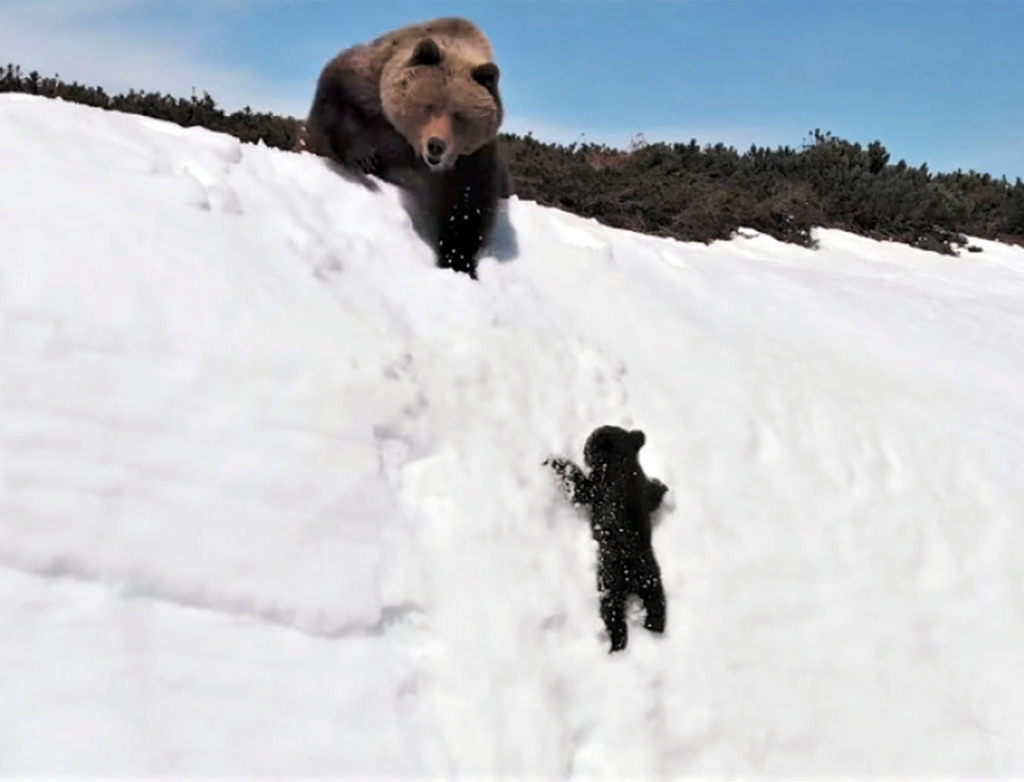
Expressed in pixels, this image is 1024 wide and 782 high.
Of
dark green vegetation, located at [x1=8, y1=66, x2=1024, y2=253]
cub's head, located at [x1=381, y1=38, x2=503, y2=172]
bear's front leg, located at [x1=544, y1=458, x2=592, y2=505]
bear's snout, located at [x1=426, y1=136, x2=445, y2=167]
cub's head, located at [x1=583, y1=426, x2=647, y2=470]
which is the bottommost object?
bear's front leg, located at [x1=544, y1=458, x2=592, y2=505]

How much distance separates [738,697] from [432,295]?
2165 mm

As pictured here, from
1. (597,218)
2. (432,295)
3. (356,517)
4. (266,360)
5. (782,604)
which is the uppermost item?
(597,218)

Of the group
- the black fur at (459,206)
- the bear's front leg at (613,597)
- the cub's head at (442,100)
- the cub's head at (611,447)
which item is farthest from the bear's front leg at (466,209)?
the bear's front leg at (613,597)

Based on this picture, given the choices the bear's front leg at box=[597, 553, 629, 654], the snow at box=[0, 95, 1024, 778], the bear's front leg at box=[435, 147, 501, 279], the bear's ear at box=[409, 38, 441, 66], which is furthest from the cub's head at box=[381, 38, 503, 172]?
the bear's front leg at box=[597, 553, 629, 654]

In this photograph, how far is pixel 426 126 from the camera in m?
4.87

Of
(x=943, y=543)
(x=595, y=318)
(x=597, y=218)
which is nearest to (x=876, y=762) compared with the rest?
(x=943, y=543)

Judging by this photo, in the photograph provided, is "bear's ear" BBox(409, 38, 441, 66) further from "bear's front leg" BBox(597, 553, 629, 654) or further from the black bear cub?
"bear's front leg" BBox(597, 553, 629, 654)

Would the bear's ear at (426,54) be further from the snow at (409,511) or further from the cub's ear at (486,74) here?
the snow at (409,511)

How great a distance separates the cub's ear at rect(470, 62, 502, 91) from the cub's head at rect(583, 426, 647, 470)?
2.21 meters

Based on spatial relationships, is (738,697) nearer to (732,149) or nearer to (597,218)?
(597,218)

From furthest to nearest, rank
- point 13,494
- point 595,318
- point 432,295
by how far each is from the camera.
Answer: point 595,318
point 432,295
point 13,494

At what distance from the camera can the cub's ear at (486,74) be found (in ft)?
16.2

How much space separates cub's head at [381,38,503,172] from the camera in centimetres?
486

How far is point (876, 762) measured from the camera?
3.46 m
